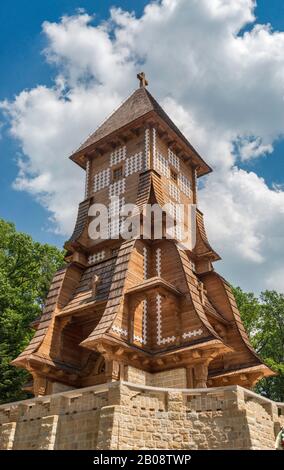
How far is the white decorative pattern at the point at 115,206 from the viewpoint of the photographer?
2350 cm

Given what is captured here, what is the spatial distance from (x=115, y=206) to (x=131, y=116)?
518 cm

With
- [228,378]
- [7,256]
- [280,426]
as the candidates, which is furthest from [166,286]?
[7,256]

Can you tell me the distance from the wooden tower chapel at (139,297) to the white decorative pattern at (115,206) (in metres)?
0.07

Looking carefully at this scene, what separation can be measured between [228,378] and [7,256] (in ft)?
60.7

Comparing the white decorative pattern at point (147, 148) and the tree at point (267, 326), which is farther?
the tree at point (267, 326)

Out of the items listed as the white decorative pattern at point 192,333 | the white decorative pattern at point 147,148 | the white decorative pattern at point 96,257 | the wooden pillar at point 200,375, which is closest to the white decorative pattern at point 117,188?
the white decorative pattern at point 147,148

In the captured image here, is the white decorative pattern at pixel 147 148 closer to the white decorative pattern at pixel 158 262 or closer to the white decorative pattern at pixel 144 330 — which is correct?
the white decorative pattern at pixel 158 262

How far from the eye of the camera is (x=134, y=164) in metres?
24.2

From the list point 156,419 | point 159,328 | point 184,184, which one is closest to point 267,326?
point 184,184

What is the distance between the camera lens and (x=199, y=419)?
43.7 feet

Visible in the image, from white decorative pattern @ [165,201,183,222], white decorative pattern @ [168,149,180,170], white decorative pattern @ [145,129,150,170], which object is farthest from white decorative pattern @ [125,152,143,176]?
white decorative pattern @ [165,201,183,222]

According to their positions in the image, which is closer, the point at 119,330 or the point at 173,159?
the point at 119,330

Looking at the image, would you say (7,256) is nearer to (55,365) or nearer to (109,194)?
(109,194)

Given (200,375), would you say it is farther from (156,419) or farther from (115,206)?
(115,206)
